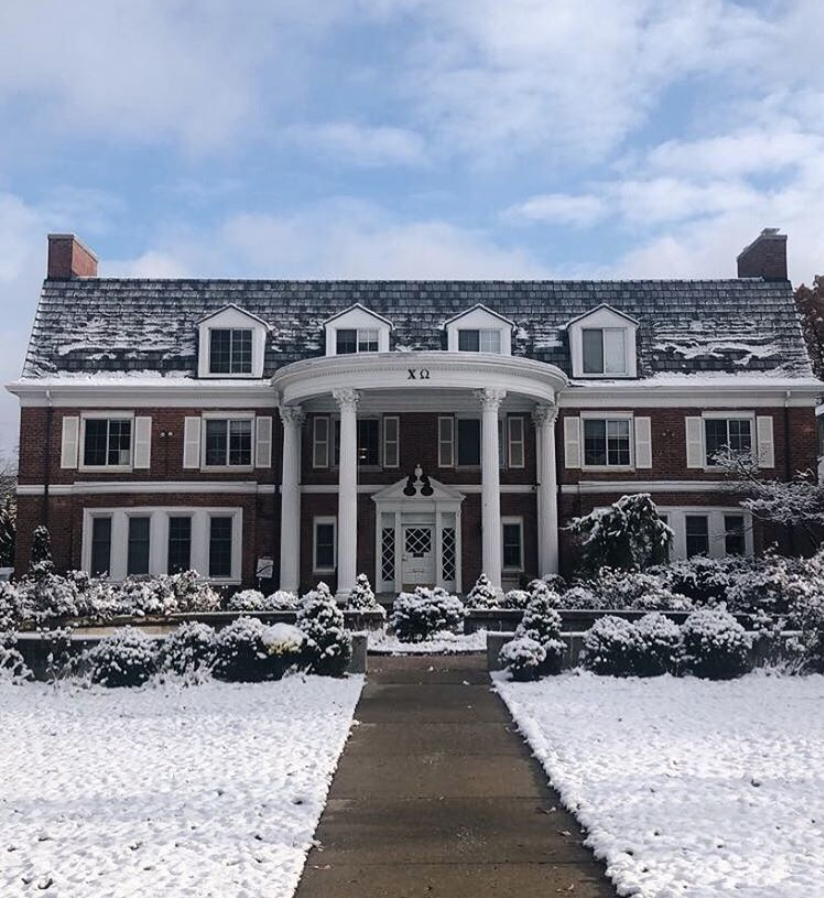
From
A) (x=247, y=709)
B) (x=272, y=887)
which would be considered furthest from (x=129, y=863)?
(x=247, y=709)

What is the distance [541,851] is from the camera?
679cm

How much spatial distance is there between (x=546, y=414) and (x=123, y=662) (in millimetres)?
15263

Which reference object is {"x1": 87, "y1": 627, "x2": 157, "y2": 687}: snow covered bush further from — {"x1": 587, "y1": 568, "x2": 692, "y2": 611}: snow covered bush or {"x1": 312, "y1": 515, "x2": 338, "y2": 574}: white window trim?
{"x1": 312, "y1": 515, "x2": 338, "y2": 574}: white window trim

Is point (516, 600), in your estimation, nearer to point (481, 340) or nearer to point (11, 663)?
point (481, 340)

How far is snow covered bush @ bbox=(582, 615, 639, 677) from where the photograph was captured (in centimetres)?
1448

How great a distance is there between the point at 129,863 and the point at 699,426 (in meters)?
23.6

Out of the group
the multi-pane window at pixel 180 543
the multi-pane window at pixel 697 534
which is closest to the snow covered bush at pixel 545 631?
the multi-pane window at pixel 697 534

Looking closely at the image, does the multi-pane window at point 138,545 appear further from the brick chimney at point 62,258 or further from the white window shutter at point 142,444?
the brick chimney at point 62,258

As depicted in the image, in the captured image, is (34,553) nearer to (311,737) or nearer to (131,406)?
(131,406)

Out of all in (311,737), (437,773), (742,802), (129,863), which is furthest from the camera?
(311,737)

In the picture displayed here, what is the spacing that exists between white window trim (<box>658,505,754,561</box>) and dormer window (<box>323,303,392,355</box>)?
9668mm

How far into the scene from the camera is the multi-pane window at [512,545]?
27.2 metres

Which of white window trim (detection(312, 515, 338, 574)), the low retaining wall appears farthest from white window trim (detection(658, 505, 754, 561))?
the low retaining wall

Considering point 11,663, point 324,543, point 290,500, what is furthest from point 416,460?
point 11,663
